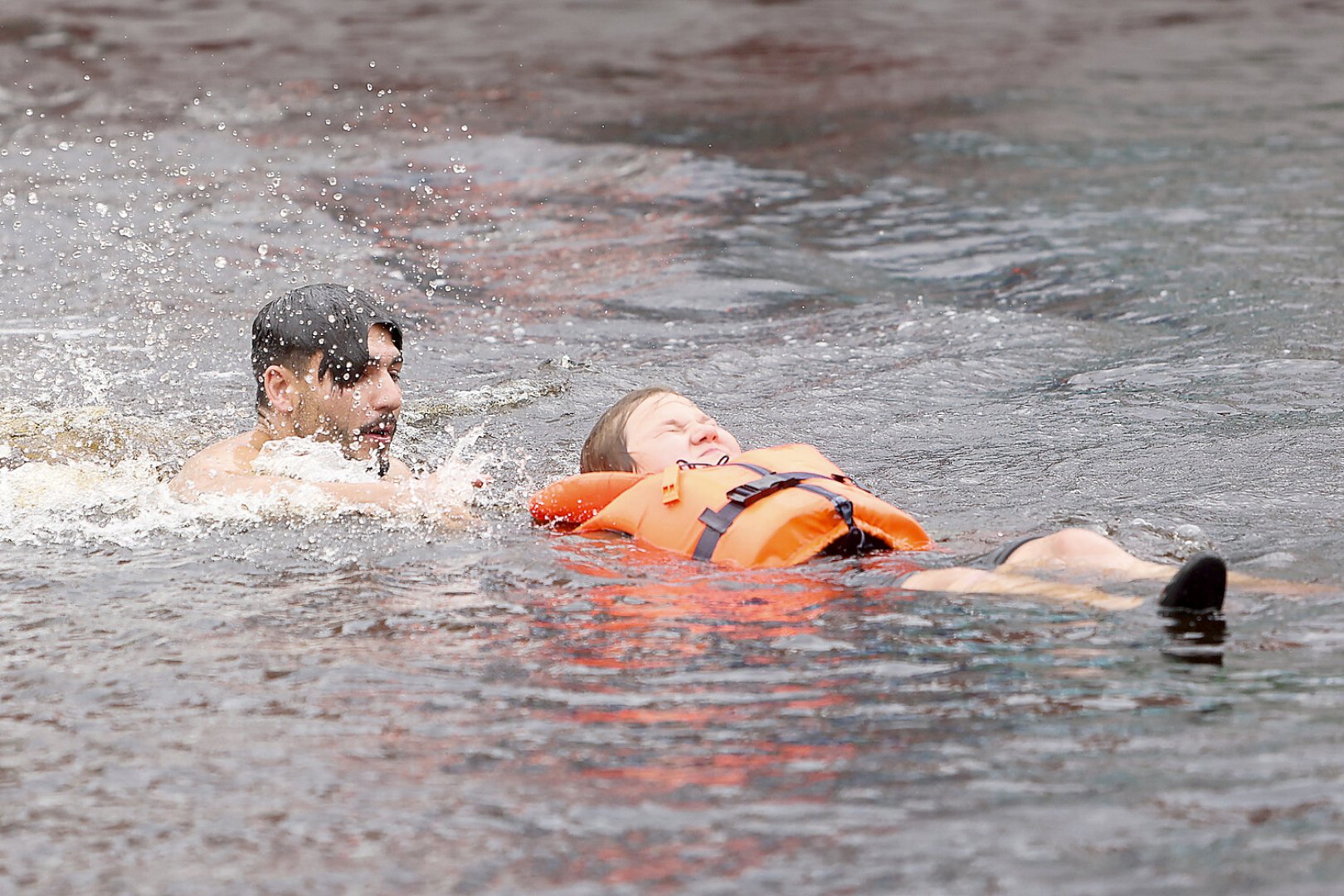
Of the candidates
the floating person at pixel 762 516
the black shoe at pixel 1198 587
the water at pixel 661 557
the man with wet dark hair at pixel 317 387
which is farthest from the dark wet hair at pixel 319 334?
the black shoe at pixel 1198 587

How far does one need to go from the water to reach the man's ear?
0.47 metres

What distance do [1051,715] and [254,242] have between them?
29.3ft

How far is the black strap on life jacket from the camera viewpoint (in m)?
5.10

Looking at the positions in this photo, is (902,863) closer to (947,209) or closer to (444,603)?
(444,603)

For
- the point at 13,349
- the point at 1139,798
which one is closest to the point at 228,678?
the point at 1139,798

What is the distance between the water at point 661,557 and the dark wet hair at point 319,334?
604 mm

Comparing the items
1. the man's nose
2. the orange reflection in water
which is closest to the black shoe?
the orange reflection in water

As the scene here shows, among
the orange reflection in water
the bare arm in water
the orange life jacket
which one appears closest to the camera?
the orange reflection in water

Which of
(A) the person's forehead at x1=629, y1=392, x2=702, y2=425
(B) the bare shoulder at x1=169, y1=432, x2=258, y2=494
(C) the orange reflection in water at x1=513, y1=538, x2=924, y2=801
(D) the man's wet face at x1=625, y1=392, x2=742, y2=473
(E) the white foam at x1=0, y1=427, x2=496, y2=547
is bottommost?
(C) the orange reflection in water at x1=513, y1=538, x2=924, y2=801

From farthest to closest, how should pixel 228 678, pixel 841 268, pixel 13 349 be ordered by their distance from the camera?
pixel 841 268, pixel 13 349, pixel 228 678

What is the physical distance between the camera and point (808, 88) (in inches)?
714

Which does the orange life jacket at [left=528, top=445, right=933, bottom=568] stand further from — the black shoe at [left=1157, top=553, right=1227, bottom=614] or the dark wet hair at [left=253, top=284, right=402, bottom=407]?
the black shoe at [left=1157, top=553, right=1227, bottom=614]

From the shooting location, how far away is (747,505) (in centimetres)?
517

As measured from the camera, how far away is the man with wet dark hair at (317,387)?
235 inches
